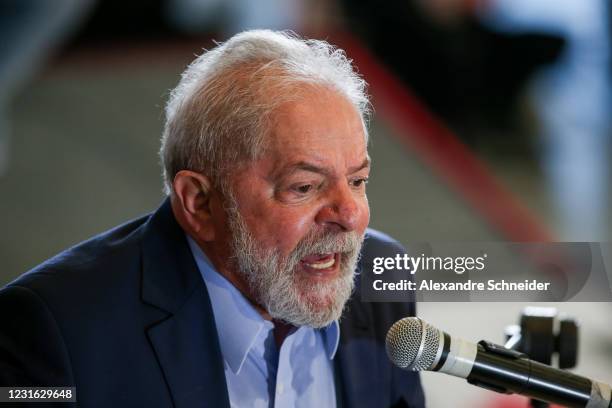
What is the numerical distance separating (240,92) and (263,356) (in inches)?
18.5

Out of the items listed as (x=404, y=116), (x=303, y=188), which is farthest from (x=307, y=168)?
(x=404, y=116)

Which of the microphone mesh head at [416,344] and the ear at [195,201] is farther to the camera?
the ear at [195,201]

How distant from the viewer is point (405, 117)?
13.4 feet

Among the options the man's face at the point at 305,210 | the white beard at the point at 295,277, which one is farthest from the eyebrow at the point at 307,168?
the white beard at the point at 295,277

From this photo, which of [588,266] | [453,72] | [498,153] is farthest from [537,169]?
[588,266]

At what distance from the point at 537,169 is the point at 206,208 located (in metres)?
3.95

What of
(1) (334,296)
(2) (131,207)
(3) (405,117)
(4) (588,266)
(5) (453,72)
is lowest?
(1) (334,296)

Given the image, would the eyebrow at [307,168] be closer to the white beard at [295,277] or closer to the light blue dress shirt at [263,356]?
the white beard at [295,277]

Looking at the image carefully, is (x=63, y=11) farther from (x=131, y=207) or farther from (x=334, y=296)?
(x=334, y=296)

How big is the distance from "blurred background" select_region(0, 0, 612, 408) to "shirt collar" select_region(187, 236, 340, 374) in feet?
0.68

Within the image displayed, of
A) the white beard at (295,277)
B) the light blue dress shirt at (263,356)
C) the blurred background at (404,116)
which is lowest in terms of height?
the light blue dress shirt at (263,356)

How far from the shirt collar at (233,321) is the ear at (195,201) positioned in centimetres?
5

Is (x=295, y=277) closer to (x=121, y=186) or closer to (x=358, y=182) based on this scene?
(x=358, y=182)

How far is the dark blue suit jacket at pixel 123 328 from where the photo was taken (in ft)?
3.84
